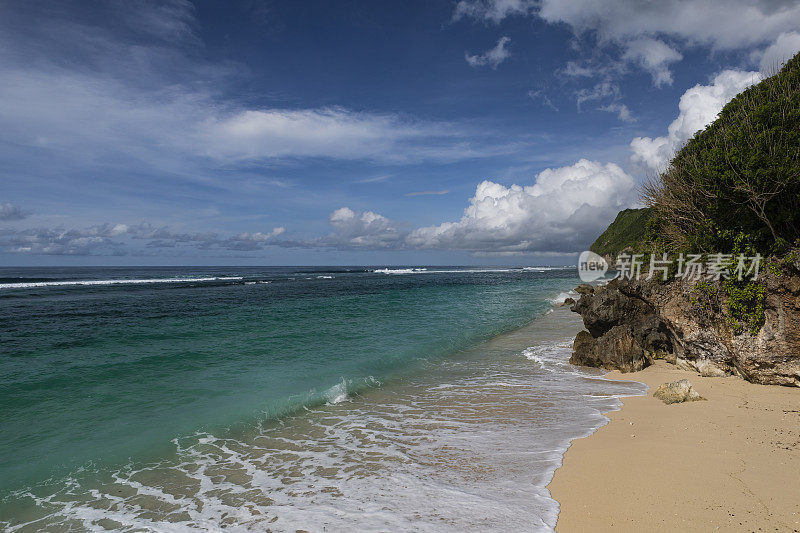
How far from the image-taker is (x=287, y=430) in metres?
8.66

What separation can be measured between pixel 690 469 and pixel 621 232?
389 ft

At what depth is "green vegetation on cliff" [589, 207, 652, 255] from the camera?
96.2 metres

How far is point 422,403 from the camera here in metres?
10.1

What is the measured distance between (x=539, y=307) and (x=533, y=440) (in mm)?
27026

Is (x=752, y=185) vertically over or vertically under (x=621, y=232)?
under

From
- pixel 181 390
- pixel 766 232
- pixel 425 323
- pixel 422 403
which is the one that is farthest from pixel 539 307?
pixel 181 390

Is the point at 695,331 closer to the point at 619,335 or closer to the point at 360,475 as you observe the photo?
the point at 619,335

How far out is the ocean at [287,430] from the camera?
219 inches

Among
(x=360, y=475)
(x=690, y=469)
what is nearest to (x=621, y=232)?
(x=690, y=469)

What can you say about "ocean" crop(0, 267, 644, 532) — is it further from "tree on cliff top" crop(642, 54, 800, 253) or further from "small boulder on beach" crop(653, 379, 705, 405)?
"tree on cliff top" crop(642, 54, 800, 253)

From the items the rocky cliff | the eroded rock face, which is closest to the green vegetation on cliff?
the eroded rock face

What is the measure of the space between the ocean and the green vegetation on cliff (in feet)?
308

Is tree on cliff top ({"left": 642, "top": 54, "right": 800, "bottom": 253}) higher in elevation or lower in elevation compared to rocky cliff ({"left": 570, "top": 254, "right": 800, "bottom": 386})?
higher

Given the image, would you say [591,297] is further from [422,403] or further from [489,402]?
[422,403]
